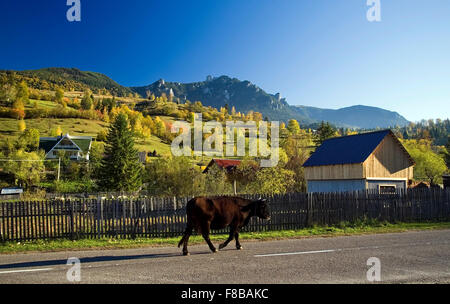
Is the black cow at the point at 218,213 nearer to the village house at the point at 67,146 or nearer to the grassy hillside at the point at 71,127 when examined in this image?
the village house at the point at 67,146

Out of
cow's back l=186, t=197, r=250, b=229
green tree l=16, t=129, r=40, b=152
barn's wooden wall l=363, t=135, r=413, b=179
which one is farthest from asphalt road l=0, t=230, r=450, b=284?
green tree l=16, t=129, r=40, b=152

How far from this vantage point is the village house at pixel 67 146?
369 ft

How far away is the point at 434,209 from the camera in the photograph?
25250 mm

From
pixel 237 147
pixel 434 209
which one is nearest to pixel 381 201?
pixel 434 209

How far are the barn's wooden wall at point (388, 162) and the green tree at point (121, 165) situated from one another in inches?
1884

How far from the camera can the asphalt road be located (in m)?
8.62

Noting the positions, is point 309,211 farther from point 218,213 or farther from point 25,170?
point 25,170

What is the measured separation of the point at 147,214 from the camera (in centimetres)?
1809

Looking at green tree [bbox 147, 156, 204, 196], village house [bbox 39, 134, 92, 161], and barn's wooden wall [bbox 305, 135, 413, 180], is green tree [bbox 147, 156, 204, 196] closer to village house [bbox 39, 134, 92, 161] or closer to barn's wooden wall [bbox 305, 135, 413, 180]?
barn's wooden wall [bbox 305, 135, 413, 180]

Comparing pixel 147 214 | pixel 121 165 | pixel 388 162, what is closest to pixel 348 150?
pixel 388 162

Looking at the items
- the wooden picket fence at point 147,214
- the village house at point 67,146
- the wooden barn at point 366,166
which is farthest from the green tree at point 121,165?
the wooden picket fence at point 147,214

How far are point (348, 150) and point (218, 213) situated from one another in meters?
33.5

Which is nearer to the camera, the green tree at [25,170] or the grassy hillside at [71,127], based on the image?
the green tree at [25,170]
